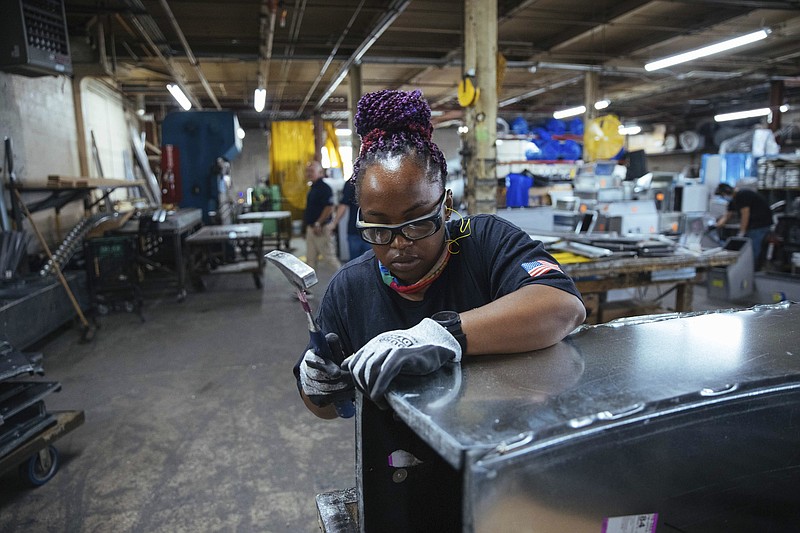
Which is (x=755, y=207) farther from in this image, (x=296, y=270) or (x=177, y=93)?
(x=177, y=93)

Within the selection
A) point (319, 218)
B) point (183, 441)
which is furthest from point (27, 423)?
point (319, 218)

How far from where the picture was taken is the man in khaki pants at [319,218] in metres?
6.36

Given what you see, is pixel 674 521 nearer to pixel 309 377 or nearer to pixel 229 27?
pixel 309 377

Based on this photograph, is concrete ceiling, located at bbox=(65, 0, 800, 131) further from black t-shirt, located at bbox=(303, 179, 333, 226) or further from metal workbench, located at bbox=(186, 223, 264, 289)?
metal workbench, located at bbox=(186, 223, 264, 289)

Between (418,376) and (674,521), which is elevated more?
(418,376)

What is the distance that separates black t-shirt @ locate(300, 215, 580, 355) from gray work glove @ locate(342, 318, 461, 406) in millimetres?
365

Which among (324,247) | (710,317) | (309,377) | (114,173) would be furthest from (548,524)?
(114,173)

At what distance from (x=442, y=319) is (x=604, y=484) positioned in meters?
0.39

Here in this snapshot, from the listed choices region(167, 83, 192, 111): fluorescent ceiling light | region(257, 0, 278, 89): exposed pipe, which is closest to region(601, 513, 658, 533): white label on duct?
region(257, 0, 278, 89): exposed pipe

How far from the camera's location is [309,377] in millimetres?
1023

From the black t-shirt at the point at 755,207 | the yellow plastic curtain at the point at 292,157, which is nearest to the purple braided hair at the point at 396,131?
the black t-shirt at the point at 755,207

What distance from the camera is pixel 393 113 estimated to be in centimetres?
121

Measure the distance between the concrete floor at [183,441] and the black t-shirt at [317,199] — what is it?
1878 mm

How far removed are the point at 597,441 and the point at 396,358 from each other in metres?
0.30
